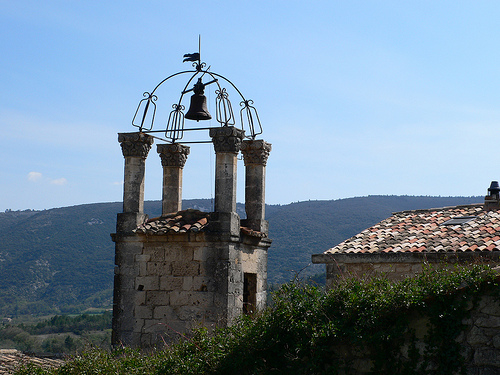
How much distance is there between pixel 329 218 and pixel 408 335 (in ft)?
263

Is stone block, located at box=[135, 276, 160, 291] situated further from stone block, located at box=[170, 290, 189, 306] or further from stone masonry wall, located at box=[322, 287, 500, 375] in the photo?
stone masonry wall, located at box=[322, 287, 500, 375]

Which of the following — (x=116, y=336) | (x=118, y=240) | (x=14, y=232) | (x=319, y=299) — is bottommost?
(x=116, y=336)

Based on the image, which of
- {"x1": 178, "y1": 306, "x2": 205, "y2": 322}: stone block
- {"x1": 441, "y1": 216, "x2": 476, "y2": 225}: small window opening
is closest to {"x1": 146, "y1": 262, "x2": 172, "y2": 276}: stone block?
{"x1": 178, "y1": 306, "x2": 205, "y2": 322}: stone block

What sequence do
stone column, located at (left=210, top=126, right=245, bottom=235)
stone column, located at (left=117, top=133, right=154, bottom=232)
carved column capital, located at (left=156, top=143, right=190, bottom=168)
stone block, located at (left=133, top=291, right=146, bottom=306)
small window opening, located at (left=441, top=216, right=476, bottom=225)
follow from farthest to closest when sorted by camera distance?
small window opening, located at (left=441, top=216, right=476, bottom=225), carved column capital, located at (left=156, top=143, right=190, bottom=168), stone column, located at (left=117, top=133, right=154, bottom=232), stone block, located at (left=133, top=291, right=146, bottom=306), stone column, located at (left=210, top=126, right=245, bottom=235)

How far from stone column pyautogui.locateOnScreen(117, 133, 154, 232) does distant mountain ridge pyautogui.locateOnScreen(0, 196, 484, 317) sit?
179 ft

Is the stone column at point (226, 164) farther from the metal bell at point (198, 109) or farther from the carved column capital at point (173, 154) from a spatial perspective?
the carved column capital at point (173, 154)

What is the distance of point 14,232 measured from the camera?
9100cm

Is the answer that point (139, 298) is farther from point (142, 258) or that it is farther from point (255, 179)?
point (255, 179)

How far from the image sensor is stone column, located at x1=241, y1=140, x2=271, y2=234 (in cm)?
1204

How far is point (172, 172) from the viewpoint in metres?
13.1

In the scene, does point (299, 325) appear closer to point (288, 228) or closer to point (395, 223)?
point (395, 223)

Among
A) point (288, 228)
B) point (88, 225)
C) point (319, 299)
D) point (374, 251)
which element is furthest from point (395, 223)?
point (88, 225)

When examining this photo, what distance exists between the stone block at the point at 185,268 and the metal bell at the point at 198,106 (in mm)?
2724

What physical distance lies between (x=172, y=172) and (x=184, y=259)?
2562 millimetres
